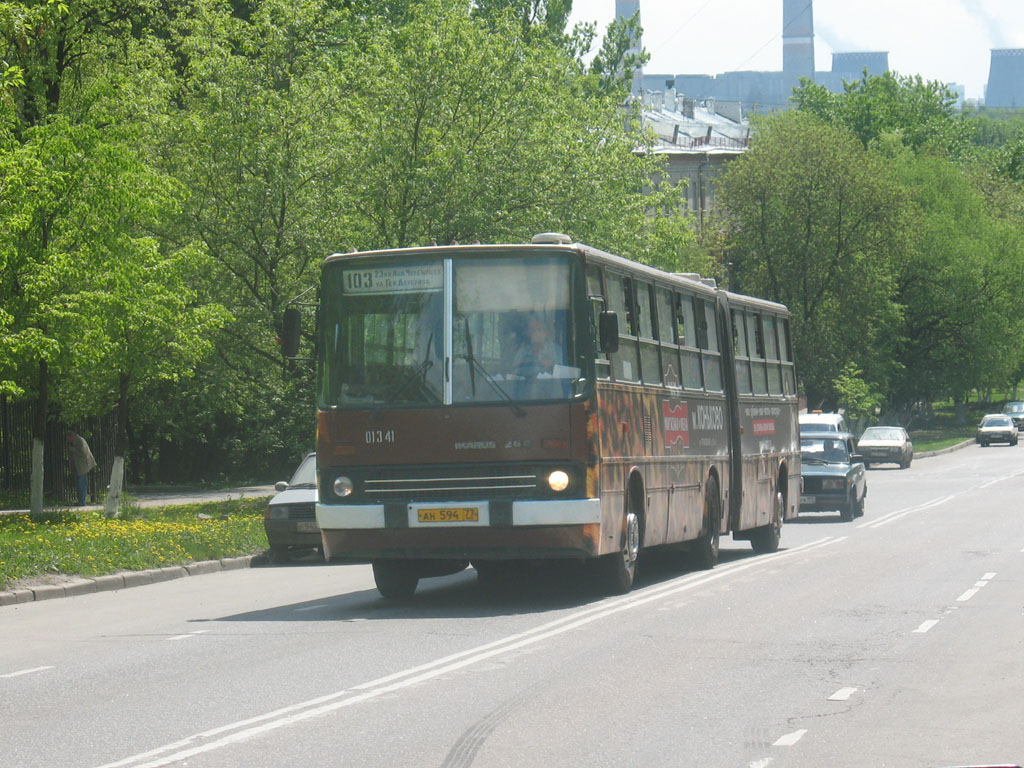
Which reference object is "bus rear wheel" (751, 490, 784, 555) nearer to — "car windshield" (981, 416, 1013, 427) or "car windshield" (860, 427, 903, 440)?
"car windshield" (860, 427, 903, 440)

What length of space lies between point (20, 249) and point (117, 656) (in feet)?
41.0

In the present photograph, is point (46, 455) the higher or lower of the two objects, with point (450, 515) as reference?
higher

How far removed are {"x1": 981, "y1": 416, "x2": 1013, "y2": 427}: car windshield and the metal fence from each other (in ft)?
158

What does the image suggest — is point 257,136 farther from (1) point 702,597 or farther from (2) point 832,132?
(2) point 832,132

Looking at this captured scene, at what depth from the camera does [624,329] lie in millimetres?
15648

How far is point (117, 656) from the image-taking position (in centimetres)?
1147

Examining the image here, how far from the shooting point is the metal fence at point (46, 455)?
32250 mm

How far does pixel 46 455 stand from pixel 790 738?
2775 cm

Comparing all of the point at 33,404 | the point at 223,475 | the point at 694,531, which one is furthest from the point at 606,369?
the point at 223,475

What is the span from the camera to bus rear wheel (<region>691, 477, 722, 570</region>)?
1864cm

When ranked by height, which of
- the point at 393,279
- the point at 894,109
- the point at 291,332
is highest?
the point at 894,109

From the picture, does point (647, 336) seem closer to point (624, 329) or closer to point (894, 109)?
point (624, 329)

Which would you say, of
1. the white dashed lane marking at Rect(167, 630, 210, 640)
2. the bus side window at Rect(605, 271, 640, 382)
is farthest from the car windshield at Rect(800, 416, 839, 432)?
the white dashed lane marking at Rect(167, 630, 210, 640)

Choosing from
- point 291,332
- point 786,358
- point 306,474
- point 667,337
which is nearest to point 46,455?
point 306,474
